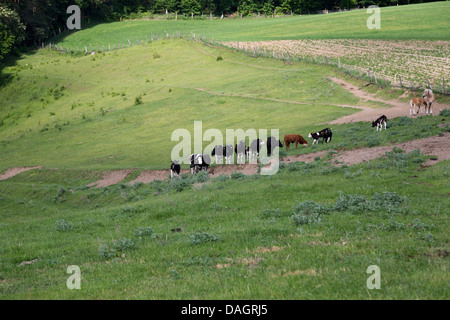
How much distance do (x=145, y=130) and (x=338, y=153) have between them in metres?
26.8

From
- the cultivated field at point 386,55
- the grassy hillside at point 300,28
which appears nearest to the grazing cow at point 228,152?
the cultivated field at point 386,55

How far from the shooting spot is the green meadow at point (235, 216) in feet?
27.4

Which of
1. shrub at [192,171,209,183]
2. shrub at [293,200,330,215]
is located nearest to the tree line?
shrub at [192,171,209,183]

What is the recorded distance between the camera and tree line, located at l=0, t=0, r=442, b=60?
108 meters

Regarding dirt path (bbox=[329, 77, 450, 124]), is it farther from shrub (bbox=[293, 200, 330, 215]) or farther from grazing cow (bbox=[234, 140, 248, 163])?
shrub (bbox=[293, 200, 330, 215])

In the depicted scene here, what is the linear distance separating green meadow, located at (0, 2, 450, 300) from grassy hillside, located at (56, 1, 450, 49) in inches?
1405

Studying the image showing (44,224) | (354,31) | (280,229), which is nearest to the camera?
(280,229)

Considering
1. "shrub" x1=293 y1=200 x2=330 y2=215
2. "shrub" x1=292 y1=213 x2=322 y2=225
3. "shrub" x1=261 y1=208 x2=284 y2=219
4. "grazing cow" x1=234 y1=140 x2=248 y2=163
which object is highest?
"shrub" x1=292 y1=213 x2=322 y2=225

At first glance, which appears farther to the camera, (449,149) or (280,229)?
(449,149)

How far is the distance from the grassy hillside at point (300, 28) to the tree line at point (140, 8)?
682cm

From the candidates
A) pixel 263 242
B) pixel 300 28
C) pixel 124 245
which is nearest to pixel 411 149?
pixel 263 242
